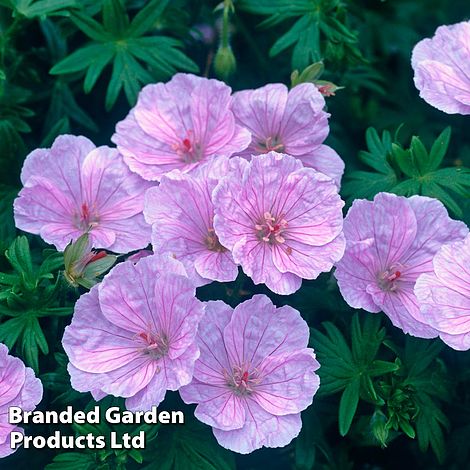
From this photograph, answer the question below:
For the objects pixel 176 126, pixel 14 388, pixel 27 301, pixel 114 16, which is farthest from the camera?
pixel 114 16

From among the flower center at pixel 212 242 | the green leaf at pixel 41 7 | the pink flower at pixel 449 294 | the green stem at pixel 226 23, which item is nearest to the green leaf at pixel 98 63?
the green leaf at pixel 41 7

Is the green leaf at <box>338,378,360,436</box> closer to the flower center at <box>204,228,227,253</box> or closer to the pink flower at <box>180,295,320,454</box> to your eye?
the pink flower at <box>180,295,320,454</box>

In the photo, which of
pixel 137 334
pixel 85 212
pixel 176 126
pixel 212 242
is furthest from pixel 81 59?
pixel 137 334

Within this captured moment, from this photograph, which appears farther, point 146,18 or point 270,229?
point 146,18

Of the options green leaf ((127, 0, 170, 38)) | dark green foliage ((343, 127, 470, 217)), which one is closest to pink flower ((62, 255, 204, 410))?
dark green foliage ((343, 127, 470, 217))

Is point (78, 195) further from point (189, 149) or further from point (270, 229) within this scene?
point (270, 229)

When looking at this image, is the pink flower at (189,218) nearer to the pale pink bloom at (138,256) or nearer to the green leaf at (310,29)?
the pale pink bloom at (138,256)

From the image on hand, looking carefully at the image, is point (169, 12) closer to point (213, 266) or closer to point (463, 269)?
point (213, 266)
